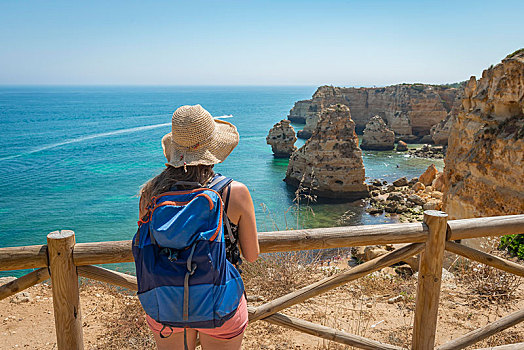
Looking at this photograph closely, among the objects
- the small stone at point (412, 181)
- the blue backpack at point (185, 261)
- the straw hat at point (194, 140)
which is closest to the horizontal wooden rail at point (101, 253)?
the blue backpack at point (185, 261)

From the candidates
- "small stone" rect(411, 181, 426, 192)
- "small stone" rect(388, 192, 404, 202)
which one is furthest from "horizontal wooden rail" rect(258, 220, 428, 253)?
"small stone" rect(411, 181, 426, 192)

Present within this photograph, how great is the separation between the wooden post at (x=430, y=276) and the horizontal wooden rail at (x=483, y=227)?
150mm

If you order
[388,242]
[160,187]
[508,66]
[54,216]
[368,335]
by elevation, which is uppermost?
[508,66]

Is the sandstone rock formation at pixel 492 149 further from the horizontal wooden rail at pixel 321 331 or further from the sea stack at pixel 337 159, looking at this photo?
the sea stack at pixel 337 159

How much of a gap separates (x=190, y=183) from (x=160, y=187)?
177 mm

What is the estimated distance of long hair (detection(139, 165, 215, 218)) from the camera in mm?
2131

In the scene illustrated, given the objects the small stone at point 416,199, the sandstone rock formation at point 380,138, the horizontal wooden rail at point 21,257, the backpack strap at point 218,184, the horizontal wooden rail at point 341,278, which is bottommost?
the small stone at point 416,199

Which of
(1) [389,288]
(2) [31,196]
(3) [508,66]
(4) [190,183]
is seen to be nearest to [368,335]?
(1) [389,288]

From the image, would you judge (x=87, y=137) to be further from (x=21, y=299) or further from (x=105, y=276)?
(x=105, y=276)

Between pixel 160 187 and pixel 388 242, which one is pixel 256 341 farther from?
pixel 160 187

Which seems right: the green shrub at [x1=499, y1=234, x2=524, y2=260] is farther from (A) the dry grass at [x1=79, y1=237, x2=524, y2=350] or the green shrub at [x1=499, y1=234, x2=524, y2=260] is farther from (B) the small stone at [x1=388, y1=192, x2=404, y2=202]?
(B) the small stone at [x1=388, y1=192, x2=404, y2=202]

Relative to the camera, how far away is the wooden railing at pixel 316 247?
111 inches

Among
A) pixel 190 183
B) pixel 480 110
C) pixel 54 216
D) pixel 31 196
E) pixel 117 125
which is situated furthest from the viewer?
pixel 117 125

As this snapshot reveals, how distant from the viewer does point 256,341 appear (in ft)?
14.1
